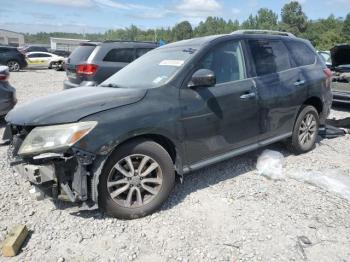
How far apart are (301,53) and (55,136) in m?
4.01

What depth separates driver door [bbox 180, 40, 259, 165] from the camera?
12.7 feet

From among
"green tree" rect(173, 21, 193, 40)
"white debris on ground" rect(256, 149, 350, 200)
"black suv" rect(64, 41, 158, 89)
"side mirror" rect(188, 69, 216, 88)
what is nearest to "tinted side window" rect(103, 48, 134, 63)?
"black suv" rect(64, 41, 158, 89)

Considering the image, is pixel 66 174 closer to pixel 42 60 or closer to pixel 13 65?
pixel 13 65

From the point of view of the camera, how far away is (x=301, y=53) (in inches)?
215

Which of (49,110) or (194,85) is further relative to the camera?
(194,85)

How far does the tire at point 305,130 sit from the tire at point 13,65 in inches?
867

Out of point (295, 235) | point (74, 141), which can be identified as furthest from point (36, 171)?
point (295, 235)

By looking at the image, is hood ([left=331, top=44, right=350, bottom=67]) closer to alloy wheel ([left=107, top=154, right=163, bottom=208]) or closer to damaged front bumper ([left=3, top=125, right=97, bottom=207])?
alloy wheel ([left=107, top=154, right=163, bottom=208])

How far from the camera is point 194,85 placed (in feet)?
12.6

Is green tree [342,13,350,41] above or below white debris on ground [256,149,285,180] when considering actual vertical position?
above

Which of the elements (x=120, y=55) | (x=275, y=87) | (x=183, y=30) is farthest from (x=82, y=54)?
(x=183, y=30)

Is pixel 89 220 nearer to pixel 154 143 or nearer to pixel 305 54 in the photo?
pixel 154 143

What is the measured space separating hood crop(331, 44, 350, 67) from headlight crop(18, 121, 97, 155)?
8.15 m

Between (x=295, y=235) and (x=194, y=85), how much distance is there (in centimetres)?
182
